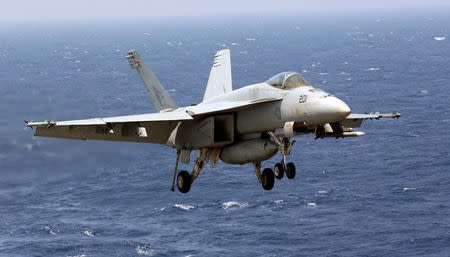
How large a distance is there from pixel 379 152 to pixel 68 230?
6783cm

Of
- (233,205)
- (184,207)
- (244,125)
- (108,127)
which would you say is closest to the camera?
(108,127)

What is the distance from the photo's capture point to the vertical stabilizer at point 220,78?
150 ft

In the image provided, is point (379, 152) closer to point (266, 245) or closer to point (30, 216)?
point (266, 245)

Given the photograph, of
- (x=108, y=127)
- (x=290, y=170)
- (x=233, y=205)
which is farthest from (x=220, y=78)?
(x=233, y=205)

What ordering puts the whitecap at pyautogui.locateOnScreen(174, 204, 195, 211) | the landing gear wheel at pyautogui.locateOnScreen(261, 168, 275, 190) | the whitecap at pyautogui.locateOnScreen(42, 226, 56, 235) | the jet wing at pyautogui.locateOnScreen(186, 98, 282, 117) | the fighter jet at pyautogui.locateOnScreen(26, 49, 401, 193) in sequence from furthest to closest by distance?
1. the whitecap at pyautogui.locateOnScreen(174, 204, 195, 211)
2. the whitecap at pyautogui.locateOnScreen(42, 226, 56, 235)
3. the landing gear wheel at pyautogui.locateOnScreen(261, 168, 275, 190)
4. the jet wing at pyautogui.locateOnScreen(186, 98, 282, 117)
5. the fighter jet at pyautogui.locateOnScreen(26, 49, 401, 193)

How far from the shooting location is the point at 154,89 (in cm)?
4484

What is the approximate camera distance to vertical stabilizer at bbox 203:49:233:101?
150 feet

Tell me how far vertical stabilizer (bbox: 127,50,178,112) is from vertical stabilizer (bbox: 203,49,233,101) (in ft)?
8.56

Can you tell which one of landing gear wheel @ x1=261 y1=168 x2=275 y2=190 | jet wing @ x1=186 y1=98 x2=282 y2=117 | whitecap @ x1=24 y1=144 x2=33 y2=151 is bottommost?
whitecap @ x1=24 y1=144 x2=33 y2=151

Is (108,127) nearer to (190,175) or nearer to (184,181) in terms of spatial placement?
(184,181)

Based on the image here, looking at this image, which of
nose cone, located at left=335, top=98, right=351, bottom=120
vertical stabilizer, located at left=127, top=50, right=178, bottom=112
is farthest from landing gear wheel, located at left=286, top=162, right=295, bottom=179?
vertical stabilizer, located at left=127, top=50, right=178, bottom=112

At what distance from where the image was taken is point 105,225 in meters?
131

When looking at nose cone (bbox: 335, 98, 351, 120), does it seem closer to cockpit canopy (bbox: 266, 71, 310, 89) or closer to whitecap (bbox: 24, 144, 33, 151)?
cockpit canopy (bbox: 266, 71, 310, 89)

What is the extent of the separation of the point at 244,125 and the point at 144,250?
90.3m
